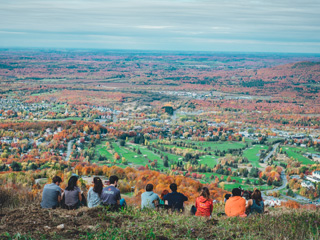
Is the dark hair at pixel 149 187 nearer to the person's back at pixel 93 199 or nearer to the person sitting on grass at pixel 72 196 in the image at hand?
the person's back at pixel 93 199

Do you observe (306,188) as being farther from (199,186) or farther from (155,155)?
(155,155)

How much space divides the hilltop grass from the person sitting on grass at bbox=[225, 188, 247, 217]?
1.03 ft

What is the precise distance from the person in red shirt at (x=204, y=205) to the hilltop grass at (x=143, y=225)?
0.35m

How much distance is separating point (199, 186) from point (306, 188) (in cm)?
1173

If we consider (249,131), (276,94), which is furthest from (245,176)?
(276,94)

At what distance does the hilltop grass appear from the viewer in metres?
5.77

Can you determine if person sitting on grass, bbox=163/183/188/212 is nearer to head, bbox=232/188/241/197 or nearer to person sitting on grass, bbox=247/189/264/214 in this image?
head, bbox=232/188/241/197

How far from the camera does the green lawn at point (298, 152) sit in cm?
3722

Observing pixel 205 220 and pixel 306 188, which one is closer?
pixel 205 220

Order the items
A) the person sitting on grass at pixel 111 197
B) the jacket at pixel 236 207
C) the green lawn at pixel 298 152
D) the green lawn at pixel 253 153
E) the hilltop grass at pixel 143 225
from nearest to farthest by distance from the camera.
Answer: the hilltop grass at pixel 143 225
the person sitting on grass at pixel 111 197
the jacket at pixel 236 207
the green lawn at pixel 253 153
the green lawn at pixel 298 152

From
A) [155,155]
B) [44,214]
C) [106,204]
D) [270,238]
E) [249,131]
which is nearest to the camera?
[270,238]

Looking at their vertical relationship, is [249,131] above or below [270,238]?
below

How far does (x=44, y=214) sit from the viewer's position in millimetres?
6730

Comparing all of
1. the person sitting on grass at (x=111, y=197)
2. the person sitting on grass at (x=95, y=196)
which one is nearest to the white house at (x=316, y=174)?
the person sitting on grass at (x=111, y=197)
